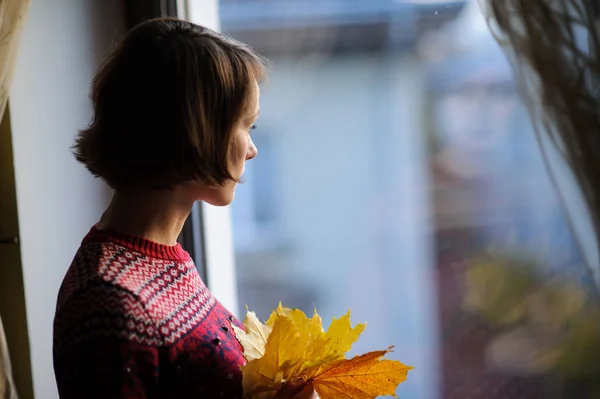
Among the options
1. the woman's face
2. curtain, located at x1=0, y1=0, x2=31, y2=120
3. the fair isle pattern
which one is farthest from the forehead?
curtain, located at x1=0, y1=0, x2=31, y2=120

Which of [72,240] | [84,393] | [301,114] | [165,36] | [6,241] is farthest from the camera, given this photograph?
[301,114]

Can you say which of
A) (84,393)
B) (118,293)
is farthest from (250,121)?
(84,393)

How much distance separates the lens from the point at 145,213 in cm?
80

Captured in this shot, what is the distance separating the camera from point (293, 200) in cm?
144

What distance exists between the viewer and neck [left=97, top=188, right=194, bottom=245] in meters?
0.79

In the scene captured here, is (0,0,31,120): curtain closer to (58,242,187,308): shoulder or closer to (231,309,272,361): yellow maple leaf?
(58,242,187,308): shoulder

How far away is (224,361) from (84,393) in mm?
172

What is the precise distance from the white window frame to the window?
1cm

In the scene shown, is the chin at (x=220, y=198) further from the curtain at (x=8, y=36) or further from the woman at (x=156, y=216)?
the curtain at (x=8, y=36)

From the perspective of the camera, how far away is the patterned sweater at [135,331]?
2.22 feet

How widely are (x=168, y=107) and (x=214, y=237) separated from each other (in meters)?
0.77

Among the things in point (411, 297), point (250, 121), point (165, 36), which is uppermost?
point (165, 36)

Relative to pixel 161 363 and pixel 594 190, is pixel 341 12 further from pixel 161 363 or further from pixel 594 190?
pixel 161 363

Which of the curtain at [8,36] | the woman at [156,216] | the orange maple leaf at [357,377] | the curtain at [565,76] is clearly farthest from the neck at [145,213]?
the curtain at [565,76]
